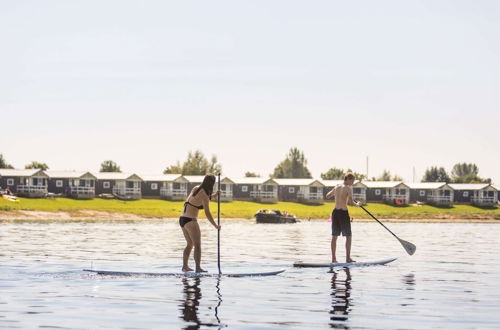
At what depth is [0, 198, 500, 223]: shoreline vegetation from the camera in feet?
288

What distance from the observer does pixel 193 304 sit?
1416cm

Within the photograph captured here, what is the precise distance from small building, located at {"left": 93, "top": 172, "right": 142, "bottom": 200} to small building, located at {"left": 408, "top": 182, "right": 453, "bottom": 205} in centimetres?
4957

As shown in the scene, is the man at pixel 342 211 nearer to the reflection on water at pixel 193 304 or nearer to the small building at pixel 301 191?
the reflection on water at pixel 193 304

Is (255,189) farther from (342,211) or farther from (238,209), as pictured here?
(342,211)

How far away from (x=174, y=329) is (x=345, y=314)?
3.10 m

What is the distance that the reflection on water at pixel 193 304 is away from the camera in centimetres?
1201

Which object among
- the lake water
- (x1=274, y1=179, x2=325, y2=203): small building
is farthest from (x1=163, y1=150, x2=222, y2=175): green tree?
the lake water

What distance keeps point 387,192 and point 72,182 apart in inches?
2122

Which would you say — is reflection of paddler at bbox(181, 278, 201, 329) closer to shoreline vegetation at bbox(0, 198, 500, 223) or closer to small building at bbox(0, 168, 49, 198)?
shoreline vegetation at bbox(0, 198, 500, 223)

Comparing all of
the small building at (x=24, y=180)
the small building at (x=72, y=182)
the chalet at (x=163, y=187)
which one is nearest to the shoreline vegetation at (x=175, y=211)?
the chalet at (x=163, y=187)

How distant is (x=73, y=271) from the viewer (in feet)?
64.8

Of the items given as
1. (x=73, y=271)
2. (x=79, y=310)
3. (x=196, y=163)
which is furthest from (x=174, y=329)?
(x=196, y=163)

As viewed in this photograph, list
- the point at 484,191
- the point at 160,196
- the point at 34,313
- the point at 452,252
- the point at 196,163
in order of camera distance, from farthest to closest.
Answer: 1. the point at 196,163
2. the point at 484,191
3. the point at 160,196
4. the point at 452,252
5. the point at 34,313

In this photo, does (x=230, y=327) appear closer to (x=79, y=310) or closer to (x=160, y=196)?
(x=79, y=310)
